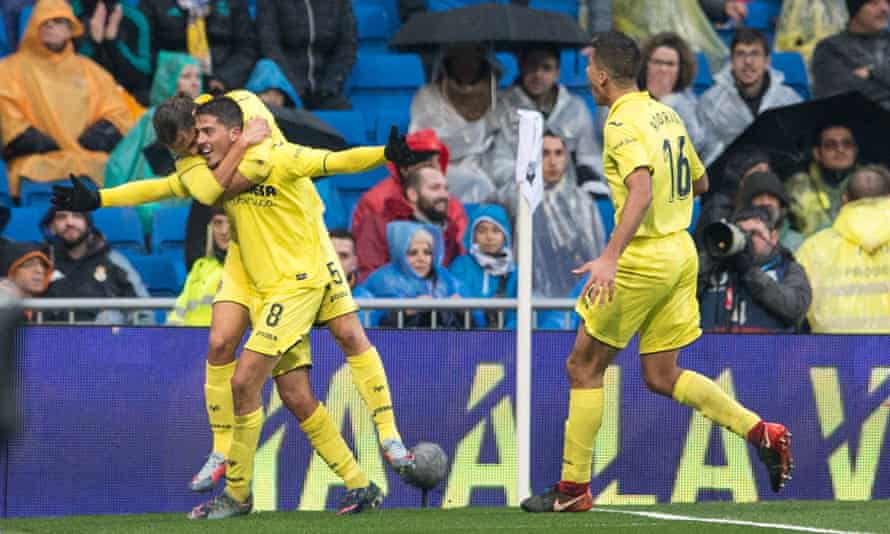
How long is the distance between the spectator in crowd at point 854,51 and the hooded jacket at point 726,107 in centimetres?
33

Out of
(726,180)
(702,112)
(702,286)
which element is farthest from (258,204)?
(702,112)

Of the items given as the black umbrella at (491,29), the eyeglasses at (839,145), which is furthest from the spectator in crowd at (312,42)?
the eyeglasses at (839,145)

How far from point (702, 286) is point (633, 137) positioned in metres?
2.53

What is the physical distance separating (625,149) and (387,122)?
627 centimetres

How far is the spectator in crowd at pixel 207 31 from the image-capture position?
14586 millimetres

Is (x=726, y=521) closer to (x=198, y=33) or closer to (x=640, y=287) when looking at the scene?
(x=640, y=287)

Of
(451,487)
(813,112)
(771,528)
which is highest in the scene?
(813,112)

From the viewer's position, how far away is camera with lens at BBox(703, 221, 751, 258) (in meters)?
10.6

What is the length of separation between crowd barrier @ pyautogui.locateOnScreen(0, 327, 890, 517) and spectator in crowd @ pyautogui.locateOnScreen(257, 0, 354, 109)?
4219 mm

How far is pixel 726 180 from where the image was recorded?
13031 millimetres

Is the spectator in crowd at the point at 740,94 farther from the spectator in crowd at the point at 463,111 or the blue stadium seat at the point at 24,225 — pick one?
the blue stadium seat at the point at 24,225

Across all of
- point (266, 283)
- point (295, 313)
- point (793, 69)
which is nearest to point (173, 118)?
point (266, 283)

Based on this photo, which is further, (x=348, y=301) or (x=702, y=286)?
(x=702, y=286)

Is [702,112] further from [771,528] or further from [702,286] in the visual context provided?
[771,528]
